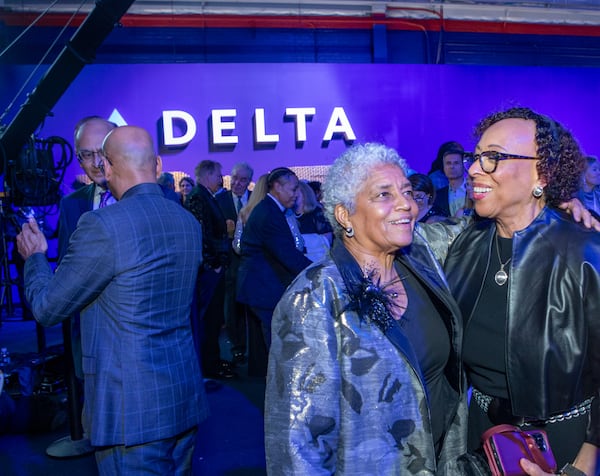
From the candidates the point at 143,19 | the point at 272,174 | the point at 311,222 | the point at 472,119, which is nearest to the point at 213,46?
the point at 143,19

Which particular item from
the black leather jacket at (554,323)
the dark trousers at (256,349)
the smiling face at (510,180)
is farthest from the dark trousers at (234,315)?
the black leather jacket at (554,323)

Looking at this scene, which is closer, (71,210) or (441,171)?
(71,210)

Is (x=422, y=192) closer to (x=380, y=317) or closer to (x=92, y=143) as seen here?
(x=92, y=143)

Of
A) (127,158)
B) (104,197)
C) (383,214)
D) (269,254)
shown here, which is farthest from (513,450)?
(269,254)

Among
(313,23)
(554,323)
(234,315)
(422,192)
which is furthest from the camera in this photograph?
(313,23)

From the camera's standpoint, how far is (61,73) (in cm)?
601

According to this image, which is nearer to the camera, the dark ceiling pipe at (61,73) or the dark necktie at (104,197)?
the dark necktie at (104,197)

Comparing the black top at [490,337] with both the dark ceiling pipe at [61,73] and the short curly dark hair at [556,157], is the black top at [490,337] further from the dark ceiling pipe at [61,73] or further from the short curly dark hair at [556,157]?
the dark ceiling pipe at [61,73]

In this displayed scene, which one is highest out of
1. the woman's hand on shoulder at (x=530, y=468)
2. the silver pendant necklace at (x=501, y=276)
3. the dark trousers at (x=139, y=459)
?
the silver pendant necklace at (x=501, y=276)

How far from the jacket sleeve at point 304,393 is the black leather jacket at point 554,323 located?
63 cm

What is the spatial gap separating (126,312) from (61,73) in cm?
460

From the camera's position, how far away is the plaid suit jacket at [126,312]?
219 centimetres

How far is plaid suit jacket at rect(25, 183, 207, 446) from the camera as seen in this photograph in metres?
2.19

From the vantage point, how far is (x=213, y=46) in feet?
35.6
